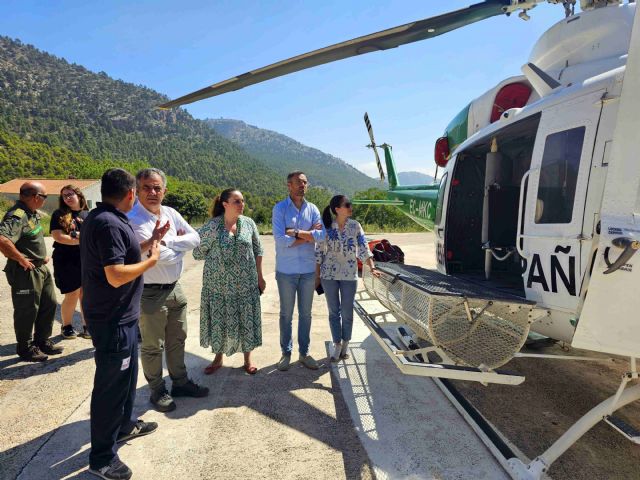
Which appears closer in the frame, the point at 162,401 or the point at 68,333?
the point at 162,401

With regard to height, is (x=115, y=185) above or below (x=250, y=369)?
above

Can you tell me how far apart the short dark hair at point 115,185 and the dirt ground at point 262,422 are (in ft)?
5.51

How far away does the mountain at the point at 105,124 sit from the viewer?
102 m

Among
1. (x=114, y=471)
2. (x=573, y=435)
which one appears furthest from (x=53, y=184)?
(x=573, y=435)

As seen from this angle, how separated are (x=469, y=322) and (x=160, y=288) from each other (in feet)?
7.30

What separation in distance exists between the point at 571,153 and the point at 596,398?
2229 millimetres

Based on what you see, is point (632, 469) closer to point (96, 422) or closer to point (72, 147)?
point (96, 422)

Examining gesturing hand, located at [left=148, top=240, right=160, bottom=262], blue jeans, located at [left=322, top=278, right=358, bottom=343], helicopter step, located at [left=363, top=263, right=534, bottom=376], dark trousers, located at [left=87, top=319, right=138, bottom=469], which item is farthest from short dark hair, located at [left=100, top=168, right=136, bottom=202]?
blue jeans, located at [left=322, top=278, right=358, bottom=343]

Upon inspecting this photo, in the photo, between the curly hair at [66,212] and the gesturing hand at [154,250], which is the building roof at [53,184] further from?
the gesturing hand at [154,250]

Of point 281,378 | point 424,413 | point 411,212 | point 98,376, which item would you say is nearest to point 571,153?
point 424,413

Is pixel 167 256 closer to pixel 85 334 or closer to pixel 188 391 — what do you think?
pixel 188 391

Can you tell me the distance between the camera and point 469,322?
236 centimetres

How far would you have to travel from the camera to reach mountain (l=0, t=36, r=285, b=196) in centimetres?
10169

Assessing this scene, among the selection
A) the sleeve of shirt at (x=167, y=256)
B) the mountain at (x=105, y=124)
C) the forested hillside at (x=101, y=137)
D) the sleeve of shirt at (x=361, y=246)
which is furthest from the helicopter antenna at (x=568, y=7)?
the mountain at (x=105, y=124)
